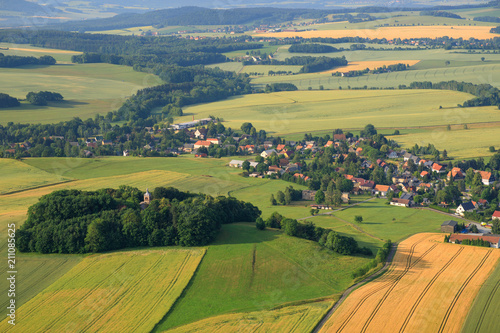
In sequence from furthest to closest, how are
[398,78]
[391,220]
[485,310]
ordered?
[398,78] → [391,220] → [485,310]

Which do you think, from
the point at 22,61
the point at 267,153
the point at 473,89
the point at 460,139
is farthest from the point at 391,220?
the point at 22,61

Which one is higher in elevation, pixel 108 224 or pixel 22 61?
pixel 22 61

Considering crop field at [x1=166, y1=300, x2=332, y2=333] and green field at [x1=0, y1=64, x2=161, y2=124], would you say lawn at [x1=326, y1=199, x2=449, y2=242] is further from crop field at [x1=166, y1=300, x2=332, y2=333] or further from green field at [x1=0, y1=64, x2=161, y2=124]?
green field at [x1=0, y1=64, x2=161, y2=124]

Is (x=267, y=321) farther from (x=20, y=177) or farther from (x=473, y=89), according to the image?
(x=473, y=89)

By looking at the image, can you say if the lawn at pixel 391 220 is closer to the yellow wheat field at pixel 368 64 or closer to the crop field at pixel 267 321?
the crop field at pixel 267 321

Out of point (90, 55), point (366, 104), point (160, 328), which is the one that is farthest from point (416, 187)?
point (90, 55)
